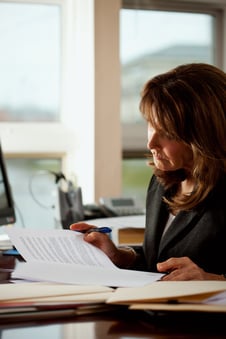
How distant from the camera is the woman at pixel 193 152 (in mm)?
1501

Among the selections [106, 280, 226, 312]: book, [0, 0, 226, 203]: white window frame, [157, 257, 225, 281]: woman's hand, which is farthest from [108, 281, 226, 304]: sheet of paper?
[0, 0, 226, 203]: white window frame

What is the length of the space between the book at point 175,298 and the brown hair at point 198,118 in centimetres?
54

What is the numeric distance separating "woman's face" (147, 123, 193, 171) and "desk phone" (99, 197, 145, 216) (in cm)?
102

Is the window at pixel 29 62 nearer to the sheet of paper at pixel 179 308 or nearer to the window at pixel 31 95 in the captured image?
the window at pixel 31 95

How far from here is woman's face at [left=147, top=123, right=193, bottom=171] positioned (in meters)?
1.52

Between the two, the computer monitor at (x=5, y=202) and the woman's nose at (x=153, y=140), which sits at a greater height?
the woman's nose at (x=153, y=140)

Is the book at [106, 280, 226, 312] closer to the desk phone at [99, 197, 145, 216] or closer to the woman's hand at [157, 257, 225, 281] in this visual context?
the woman's hand at [157, 257, 225, 281]

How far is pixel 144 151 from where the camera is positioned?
350cm

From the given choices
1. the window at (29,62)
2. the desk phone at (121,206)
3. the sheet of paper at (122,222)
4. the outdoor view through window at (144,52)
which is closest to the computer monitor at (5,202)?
the sheet of paper at (122,222)

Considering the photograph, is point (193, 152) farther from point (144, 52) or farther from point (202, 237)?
point (144, 52)

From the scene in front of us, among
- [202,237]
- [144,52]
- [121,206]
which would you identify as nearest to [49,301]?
[202,237]

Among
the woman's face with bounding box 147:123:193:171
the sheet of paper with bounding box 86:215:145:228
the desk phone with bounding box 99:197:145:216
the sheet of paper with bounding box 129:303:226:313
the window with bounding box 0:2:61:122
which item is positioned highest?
the window with bounding box 0:2:61:122

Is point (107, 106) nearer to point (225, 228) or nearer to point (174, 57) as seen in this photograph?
point (174, 57)

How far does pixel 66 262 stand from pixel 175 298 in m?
0.39
